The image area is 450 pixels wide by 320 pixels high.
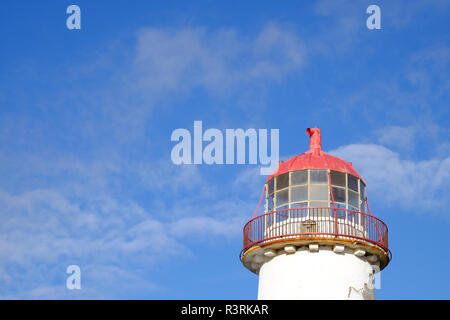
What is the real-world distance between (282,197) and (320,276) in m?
3.52

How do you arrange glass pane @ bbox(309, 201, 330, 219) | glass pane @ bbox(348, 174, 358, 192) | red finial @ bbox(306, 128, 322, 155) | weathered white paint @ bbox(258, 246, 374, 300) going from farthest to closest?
red finial @ bbox(306, 128, 322, 155)
glass pane @ bbox(348, 174, 358, 192)
glass pane @ bbox(309, 201, 330, 219)
weathered white paint @ bbox(258, 246, 374, 300)

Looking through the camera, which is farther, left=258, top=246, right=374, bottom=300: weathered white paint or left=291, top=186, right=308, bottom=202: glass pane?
left=291, top=186, right=308, bottom=202: glass pane

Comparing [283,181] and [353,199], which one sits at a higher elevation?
[283,181]

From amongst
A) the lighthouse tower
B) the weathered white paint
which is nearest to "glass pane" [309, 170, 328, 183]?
the lighthouse tower

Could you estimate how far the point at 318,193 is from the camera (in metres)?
30.4

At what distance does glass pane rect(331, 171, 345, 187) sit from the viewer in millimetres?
30688

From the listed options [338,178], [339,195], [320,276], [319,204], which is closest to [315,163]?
[338,178]

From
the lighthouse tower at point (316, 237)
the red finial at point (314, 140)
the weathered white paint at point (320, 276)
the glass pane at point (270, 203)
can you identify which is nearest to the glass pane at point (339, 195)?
the lighthouse tower at point (316, 237)

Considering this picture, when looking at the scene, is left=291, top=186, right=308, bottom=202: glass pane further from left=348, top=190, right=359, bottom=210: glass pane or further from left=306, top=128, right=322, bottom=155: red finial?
left=306, top=128, right=322, bottom=155: red finial

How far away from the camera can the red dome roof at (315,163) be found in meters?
31.1

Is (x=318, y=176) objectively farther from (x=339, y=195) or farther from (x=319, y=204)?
(x=319, y=204)

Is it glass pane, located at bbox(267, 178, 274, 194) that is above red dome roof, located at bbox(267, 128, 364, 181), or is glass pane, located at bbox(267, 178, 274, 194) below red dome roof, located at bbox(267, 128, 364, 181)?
below

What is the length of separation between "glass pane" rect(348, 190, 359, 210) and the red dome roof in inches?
34.4
